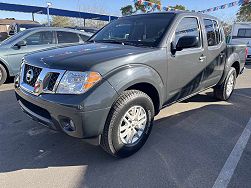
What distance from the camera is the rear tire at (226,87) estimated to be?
506 cm

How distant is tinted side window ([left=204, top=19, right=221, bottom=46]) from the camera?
4.25 m

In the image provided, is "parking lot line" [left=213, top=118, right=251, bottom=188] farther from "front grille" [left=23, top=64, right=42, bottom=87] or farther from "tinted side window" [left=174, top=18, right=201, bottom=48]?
"front grille" [left=23, top=64, right=42, bottom=87]

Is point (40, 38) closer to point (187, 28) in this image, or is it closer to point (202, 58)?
point (187, 28)

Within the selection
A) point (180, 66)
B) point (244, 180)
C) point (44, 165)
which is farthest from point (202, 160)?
point (44, 165)

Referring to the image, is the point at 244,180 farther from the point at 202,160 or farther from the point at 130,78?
the point at 130,78

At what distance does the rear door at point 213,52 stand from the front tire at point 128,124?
1.65 m

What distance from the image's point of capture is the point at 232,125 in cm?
409

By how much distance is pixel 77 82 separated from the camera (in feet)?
7.98

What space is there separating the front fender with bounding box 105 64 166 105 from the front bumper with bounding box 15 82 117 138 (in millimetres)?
96

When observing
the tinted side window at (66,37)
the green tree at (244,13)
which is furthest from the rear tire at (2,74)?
the green tree at (244,13)

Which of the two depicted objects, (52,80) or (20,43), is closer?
(52,80)

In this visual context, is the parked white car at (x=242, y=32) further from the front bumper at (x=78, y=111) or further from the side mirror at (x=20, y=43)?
the front bumper at (x=78, y=111)

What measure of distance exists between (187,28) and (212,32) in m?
0.92

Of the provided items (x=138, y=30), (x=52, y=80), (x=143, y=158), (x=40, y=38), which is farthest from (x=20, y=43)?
(x=143, y=158)
